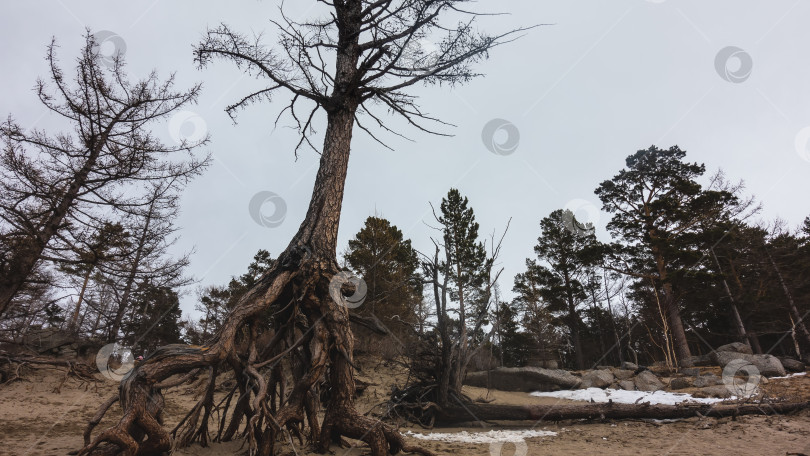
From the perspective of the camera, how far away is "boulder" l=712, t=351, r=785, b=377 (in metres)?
11.4

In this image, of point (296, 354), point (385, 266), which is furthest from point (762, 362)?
point (296, 354)

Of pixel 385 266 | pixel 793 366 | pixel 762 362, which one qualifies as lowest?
pixel 793 366

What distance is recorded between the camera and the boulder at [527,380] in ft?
39.5

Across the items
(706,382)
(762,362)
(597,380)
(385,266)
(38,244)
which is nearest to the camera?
(38,244)

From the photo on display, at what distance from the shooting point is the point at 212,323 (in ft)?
88.2

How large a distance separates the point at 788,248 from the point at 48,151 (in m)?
35.0

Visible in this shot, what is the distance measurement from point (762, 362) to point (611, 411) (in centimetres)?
1187

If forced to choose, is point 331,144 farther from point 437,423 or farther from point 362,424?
point 437,423

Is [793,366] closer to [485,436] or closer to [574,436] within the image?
[574,436]

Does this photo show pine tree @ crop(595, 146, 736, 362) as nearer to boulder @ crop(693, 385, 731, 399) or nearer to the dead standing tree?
boulder @ crop(693, 385, 731, 399)

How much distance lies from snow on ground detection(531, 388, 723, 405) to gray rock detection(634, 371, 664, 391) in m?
0.95

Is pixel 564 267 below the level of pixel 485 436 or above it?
above

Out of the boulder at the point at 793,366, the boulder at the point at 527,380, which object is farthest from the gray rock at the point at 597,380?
the boulder at the point at 793,366

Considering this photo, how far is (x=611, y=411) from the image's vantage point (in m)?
5.64
